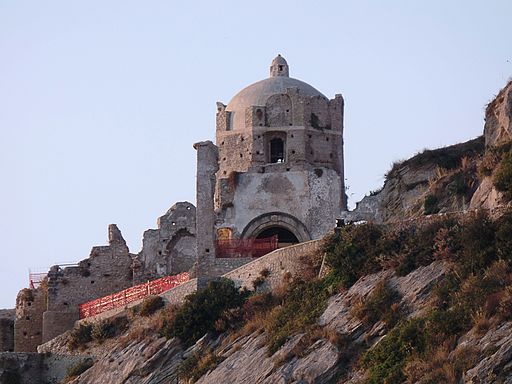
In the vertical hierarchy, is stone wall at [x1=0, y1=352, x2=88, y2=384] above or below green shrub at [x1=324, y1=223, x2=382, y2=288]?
below

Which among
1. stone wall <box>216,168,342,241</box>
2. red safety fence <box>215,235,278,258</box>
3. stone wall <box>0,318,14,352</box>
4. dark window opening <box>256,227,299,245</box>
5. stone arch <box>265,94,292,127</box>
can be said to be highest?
stone arch <box>265,94,292,127</box>

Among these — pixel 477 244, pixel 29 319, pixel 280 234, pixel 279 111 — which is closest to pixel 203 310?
pixel 477 244

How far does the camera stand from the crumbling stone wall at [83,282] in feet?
167

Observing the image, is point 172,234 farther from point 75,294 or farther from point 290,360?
point 290,360

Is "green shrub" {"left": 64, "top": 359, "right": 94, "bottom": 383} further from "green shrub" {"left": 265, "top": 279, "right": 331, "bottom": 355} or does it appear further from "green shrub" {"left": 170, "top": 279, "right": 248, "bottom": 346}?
"green shrub" {"left": 265, "top": 279, "right": 331, "bottom": 355}

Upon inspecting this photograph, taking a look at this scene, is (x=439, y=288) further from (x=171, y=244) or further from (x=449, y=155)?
(x=171, y=244)

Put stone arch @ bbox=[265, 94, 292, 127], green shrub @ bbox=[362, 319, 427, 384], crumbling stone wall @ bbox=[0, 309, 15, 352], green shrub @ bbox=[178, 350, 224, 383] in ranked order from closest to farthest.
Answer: green shrub @ bbox=[362, 319, 427, 384], green shrub @ bbox=[178, 350, 224, 383], crumbling stone wall @ bbox=[0, 309, 15, 352], stone arch @ bbox=[265, 94, 292, 127]

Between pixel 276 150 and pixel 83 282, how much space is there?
9.19 metres

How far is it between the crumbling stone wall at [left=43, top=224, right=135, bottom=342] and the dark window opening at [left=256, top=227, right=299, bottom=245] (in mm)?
4904

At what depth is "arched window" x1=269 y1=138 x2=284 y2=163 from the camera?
2201 inches

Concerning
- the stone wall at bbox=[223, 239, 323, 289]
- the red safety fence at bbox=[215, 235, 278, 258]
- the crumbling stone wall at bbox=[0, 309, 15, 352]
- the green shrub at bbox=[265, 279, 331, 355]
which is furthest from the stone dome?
the green shrub at bbox=[265, 279, 331, 355]

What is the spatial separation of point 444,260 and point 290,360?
4.41 metres

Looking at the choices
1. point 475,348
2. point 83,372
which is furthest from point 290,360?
point 83,372

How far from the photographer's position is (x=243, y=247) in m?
49.0
